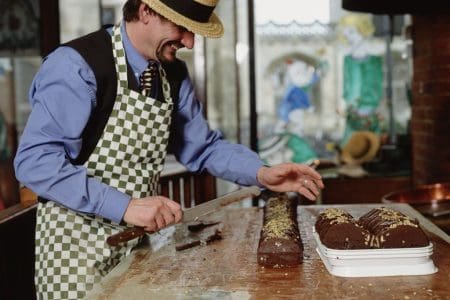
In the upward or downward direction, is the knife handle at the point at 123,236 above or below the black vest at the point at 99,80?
below

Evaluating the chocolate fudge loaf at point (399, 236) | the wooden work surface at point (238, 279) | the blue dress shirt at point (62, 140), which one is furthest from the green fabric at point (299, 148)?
the chocolate fudge loaf at point (399, 236)

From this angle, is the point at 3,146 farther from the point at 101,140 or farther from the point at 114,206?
the point at 114,206

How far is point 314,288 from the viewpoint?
1.60 m

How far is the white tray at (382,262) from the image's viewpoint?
1.67 m

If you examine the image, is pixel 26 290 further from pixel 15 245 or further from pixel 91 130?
pixel 91 130

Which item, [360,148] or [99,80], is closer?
[99,80]

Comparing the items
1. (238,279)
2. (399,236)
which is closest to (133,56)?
(238,279)

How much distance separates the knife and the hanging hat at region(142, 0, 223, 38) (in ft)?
1.94

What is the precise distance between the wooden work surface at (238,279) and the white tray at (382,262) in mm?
23

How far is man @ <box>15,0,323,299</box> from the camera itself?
6.15ft

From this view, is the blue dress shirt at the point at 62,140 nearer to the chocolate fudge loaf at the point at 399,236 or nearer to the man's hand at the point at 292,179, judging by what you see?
the man's hand at the point at 292,179

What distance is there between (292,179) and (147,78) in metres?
0.68

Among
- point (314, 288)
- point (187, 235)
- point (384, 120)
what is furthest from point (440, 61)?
point (314, 288)

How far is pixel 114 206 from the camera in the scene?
1866mm
